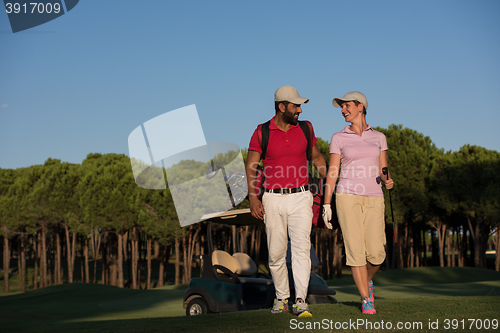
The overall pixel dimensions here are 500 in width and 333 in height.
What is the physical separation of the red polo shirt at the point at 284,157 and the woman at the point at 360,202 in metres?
0.34

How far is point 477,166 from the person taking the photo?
36.3m

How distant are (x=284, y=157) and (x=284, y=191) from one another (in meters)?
0.38

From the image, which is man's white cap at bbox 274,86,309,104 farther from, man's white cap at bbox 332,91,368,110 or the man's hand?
the man's hand

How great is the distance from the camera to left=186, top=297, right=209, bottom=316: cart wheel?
8430 mm

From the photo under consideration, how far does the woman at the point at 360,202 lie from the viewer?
482 centimetres

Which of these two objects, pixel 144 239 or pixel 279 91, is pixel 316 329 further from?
pixel 144 239

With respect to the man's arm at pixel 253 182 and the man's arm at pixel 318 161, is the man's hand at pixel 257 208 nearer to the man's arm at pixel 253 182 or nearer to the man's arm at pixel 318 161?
the man's arm at pixel 253 182

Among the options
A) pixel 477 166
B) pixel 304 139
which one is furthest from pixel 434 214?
pixel 304 139

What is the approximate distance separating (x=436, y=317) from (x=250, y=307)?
443 centimetres

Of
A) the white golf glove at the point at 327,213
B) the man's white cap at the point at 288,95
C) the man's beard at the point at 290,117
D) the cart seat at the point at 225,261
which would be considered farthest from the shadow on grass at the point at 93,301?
the man's white cap at the point at 288,95

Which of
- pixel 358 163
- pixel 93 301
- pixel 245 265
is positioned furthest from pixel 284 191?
pixel 93 301

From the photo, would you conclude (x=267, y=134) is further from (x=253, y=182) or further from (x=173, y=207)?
(x=173, y=207)

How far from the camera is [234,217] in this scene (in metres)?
7.98

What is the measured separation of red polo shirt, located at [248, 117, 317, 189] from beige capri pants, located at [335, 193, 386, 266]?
1.81ft
